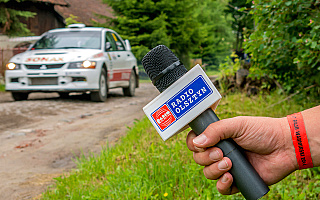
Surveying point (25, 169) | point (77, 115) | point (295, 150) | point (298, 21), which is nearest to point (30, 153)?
point (25, 169)

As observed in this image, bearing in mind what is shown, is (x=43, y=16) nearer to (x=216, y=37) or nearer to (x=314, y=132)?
(x=216, y=37)

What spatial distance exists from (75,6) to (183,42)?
9.86 meters

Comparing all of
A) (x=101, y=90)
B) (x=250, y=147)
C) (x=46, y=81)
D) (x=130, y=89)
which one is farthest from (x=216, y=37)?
(x=250, y=147)

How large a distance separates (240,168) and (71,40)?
8.84m

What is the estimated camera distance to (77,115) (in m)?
7.00

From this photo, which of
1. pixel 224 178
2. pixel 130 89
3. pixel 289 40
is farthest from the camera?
pixel 130 89

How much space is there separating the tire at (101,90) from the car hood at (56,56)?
0.54 m

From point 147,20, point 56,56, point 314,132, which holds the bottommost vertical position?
point 147,20

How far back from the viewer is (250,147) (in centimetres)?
157

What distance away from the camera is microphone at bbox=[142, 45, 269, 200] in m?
1.23

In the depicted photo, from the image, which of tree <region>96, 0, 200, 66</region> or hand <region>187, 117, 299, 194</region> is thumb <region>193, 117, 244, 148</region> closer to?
hand <region>187, 117, 299, 194</region>

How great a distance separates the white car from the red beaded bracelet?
23.6 ft

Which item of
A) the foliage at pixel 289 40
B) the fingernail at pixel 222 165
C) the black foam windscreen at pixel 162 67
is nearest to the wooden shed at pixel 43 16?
the foliage at pixel 289 40

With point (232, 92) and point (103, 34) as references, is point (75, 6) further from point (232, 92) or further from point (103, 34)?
point (232, 92)
